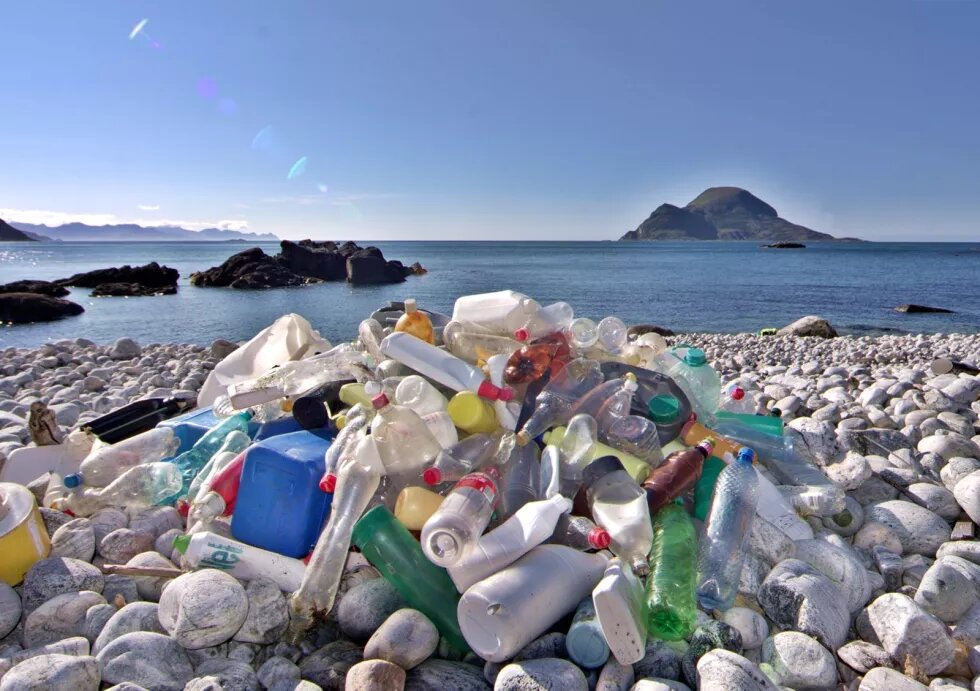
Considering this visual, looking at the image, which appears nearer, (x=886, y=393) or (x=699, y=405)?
(x=699, y=405)

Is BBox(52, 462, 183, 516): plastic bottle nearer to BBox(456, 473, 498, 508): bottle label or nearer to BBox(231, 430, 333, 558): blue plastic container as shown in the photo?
BBox(231, 430, 333, 558): blue plastic container

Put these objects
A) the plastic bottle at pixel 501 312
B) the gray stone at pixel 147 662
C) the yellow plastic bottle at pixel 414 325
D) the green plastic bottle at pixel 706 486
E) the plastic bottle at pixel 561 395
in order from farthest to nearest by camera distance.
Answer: the plastic bottle at pixel 501 312 < the yellow plastic bottle at pixel 414 325 < the plastic bottle at pixel 561 395 < the green plastic bottle at pixel 706 486 < the gray stone at pixel 147 662

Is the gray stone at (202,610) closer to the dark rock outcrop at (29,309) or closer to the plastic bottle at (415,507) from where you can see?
the plastic bottle at (415,507)

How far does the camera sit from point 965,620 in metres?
2.12

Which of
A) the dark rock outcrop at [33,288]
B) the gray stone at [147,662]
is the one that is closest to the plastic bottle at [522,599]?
the gray stone at [147,662]

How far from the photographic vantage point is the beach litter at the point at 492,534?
6.21 feet

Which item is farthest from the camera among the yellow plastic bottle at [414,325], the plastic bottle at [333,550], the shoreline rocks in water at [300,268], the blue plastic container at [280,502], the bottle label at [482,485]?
the shoreline rocks in water at [300,268]

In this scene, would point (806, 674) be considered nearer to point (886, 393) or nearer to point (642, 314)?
point (886, 393)

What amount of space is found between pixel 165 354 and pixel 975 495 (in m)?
11.3

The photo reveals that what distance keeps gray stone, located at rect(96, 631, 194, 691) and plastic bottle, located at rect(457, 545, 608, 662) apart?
2.92 ft

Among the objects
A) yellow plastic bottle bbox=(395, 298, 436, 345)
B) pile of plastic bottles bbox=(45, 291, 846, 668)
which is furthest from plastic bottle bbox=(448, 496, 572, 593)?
yellow plastic bottle bbox=(395, 298, 436, 345)

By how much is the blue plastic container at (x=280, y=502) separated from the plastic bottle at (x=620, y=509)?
1.09 m

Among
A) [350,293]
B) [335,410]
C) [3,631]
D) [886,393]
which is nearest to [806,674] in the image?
[335,410]

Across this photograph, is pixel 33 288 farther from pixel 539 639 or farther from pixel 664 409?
pixel 539 639
